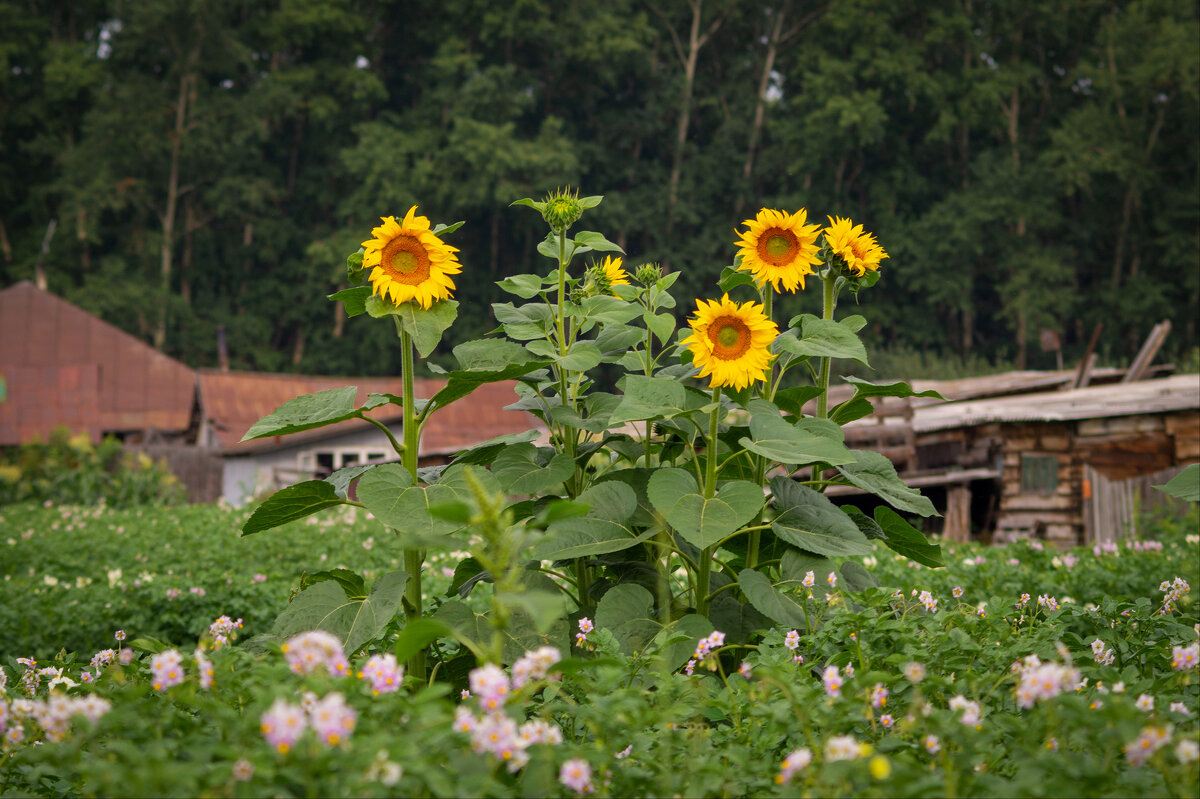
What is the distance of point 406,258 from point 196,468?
19675 mm

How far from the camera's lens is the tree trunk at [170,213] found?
3114 centimetres

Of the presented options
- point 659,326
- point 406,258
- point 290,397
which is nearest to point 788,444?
point 659,326

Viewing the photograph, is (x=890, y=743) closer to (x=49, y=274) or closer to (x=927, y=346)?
(x=927, y=346)

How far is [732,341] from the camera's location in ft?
7.45

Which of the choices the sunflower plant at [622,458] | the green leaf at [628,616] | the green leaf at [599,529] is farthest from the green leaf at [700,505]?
the green leaf at [628,616]

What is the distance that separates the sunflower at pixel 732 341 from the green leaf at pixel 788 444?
105 mm

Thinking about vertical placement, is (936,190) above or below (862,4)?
below

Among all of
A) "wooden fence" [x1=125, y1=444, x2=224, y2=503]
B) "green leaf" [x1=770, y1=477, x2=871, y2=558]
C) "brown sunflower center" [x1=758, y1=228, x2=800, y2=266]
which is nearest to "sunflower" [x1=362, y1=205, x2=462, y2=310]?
"brown sunflower center" [x1=758, y1=228, x2=800, y2=266]

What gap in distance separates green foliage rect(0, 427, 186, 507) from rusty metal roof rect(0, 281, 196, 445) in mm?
6897

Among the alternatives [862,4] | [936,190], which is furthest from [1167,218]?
[862,4]

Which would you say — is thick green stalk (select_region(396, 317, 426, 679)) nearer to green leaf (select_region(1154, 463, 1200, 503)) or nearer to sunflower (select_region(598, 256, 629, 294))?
sunflower (select_region(598, 256, 629, 294))

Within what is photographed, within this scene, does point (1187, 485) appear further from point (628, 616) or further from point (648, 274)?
point (648, 274)

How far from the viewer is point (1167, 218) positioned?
93.7 ft

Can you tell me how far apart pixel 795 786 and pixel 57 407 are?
1083 inches
